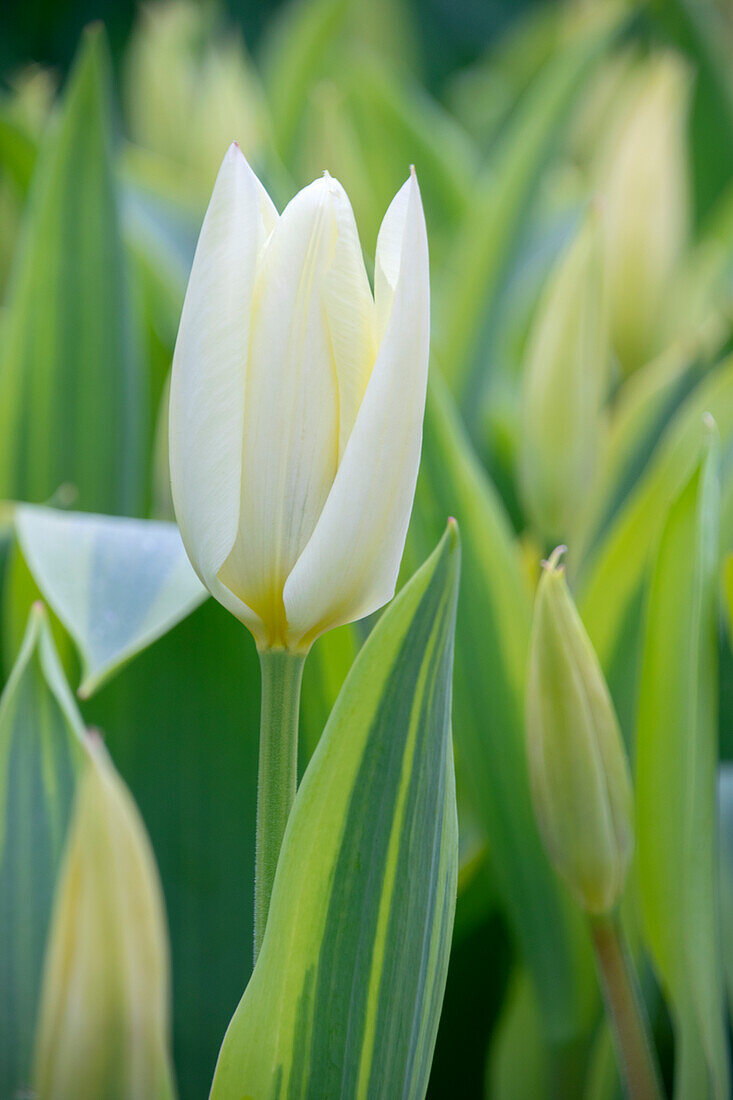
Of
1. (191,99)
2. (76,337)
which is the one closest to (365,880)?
(76,337)

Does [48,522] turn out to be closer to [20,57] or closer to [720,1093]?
[720,1093]

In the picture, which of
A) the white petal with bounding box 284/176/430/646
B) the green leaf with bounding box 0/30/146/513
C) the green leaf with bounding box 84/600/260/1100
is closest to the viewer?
the white petal with bounding box 284/176/430/646

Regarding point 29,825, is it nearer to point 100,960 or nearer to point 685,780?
point 100,960

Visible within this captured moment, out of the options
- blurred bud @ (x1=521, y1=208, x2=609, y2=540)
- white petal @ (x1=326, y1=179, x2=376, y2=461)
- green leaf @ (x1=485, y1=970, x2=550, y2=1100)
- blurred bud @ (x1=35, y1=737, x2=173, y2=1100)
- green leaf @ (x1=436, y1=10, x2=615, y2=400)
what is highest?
green leaf @ (x1=436, y1=10, x2=615, y2=400)

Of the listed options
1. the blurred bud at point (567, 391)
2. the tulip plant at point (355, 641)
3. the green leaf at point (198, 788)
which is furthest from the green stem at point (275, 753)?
the blurred bud at point (567, 391)

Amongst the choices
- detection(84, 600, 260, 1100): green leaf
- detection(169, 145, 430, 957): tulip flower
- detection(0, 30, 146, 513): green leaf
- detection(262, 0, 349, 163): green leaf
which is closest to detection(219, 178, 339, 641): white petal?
detection(169, 145, 430, 957): tulip flower

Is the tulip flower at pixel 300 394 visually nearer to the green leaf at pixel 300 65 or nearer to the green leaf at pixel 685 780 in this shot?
the green leaf at pixel 685 780

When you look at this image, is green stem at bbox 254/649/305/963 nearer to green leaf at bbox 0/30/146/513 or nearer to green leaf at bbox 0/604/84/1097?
green leaf at bbox 0/604/84/1097
